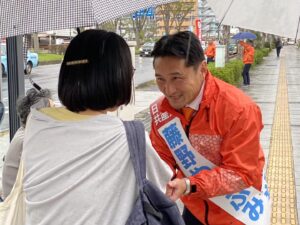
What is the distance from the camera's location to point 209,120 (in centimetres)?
184

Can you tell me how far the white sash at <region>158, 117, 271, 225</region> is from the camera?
1913 mm

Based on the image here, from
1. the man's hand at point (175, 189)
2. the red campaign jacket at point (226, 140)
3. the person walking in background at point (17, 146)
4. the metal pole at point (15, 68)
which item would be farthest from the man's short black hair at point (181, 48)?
the metal pole at point (15, 68)

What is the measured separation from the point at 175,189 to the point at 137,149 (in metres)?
0.29

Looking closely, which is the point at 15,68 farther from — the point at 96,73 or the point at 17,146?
the point at 96,73

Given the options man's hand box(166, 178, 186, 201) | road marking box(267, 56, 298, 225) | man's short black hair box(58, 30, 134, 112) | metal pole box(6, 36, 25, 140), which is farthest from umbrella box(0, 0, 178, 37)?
road marking box(267, 56, 298, 225)

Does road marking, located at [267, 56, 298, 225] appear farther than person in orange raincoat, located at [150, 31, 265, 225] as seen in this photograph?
Yes

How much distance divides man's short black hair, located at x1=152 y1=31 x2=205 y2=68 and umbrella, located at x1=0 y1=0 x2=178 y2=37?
19cm

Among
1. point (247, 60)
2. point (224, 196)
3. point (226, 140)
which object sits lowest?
point (247, 60)

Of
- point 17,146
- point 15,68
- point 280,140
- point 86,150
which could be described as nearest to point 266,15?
point 86,150

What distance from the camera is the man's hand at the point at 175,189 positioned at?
1527 mm

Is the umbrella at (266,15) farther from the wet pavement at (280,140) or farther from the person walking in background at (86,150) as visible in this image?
the wet pavement at (280,140)

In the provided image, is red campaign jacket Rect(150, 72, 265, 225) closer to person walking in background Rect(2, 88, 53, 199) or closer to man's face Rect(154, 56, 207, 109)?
man's face Rect(154, 56, 207, 109)

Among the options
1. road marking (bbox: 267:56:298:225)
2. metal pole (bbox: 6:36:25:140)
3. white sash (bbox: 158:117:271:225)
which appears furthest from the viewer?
road marking (bbox: 267:56:298:225)

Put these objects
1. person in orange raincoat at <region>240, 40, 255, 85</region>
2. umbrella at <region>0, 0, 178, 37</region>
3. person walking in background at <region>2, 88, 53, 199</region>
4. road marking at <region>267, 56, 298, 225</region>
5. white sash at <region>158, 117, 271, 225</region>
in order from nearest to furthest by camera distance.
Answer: umbrella at <region>0, 0, 178, 37</region> < white sash at <region>158, 117, 271, 225</region> < person walking in background at <region>2, 88, 53, 199</region> < road marking at <region>267, 56, 298, 225</region> < person in orange raincoat at <region>240, 40, 255, 85</region>
